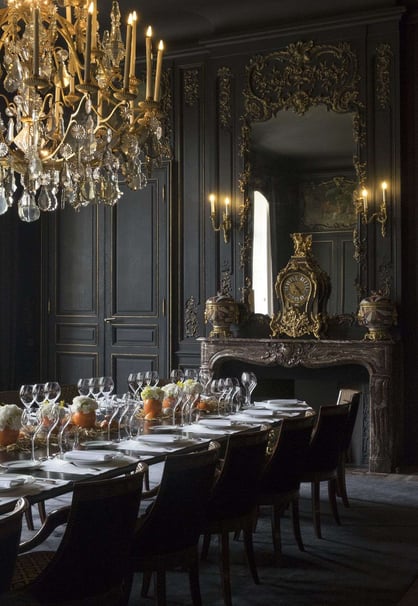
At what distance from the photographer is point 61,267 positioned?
9281 mm

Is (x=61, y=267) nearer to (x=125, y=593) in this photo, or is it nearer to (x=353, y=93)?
(x=353, y=93)

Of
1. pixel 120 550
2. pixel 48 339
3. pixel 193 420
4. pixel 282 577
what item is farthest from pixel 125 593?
pixel 48 339

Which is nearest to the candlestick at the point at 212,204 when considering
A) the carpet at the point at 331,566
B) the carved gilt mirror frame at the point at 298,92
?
the carved gilt mirror frame at the point at 298,92

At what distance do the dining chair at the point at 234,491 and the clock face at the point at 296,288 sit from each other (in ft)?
13.0

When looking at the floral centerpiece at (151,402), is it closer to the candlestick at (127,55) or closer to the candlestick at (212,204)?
the candlestick at (127,55)

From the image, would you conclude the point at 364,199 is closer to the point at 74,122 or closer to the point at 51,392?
the point at 74,122

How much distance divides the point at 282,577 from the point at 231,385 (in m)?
1.69

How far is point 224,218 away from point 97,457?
4894 millimetres

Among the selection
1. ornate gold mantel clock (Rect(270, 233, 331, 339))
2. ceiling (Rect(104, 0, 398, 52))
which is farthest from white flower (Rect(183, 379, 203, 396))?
ceiling (Rect(104, 0, 398, 52))

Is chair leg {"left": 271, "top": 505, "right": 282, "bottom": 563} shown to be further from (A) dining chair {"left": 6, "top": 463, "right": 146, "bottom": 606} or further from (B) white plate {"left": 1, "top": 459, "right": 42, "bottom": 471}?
(A) dining chair {"left": 6, "top": 463, "right": 146, "bottom": 606}

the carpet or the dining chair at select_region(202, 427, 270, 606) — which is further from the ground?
the dining chair at select_region(202, 427, 270, 606)

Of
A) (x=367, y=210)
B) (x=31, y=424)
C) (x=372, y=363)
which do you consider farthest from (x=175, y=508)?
(x=367, y=210)

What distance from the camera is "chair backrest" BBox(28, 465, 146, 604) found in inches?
105

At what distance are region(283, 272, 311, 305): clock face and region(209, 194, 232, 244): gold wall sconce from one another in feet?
2.74
